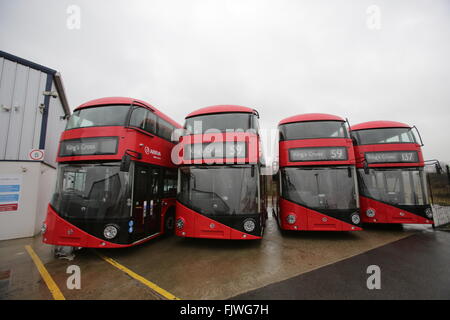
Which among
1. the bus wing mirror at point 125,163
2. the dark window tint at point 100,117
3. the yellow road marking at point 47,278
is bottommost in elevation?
the yellow road marking at point 47,278

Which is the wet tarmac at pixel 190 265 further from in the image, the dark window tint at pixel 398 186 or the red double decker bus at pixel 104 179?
the dark window tint at pixel 398 186

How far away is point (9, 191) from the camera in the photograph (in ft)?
23.4

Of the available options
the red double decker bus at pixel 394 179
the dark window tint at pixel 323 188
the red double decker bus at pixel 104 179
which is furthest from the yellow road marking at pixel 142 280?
the red double decker bus at pixel 394 179

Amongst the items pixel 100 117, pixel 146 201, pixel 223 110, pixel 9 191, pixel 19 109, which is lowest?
pixel 146 201

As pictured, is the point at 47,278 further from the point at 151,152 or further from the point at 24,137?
the point at 24,137

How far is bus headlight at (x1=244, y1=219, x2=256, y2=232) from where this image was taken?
5.08 m

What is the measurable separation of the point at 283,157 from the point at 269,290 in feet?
14.4

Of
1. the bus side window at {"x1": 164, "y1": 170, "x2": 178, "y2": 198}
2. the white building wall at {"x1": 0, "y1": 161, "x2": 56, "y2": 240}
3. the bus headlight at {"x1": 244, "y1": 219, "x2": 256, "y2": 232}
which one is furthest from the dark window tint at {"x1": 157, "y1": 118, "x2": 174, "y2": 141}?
the white building wall at {"x1": 0, "y1": 161, "x2": 56, "y2": 240}

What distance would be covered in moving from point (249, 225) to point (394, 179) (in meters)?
6.30

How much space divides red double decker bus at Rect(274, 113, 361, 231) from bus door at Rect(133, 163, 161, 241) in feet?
14.3

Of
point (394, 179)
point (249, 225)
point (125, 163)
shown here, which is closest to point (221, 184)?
point (249, 225)

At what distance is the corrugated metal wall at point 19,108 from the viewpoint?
790 centimetres

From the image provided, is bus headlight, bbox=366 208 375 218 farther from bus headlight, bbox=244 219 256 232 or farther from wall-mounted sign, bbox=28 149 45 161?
wall-mounted sign, bbox=28 149 45 161

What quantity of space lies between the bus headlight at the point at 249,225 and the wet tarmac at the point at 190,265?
2.30 ft
